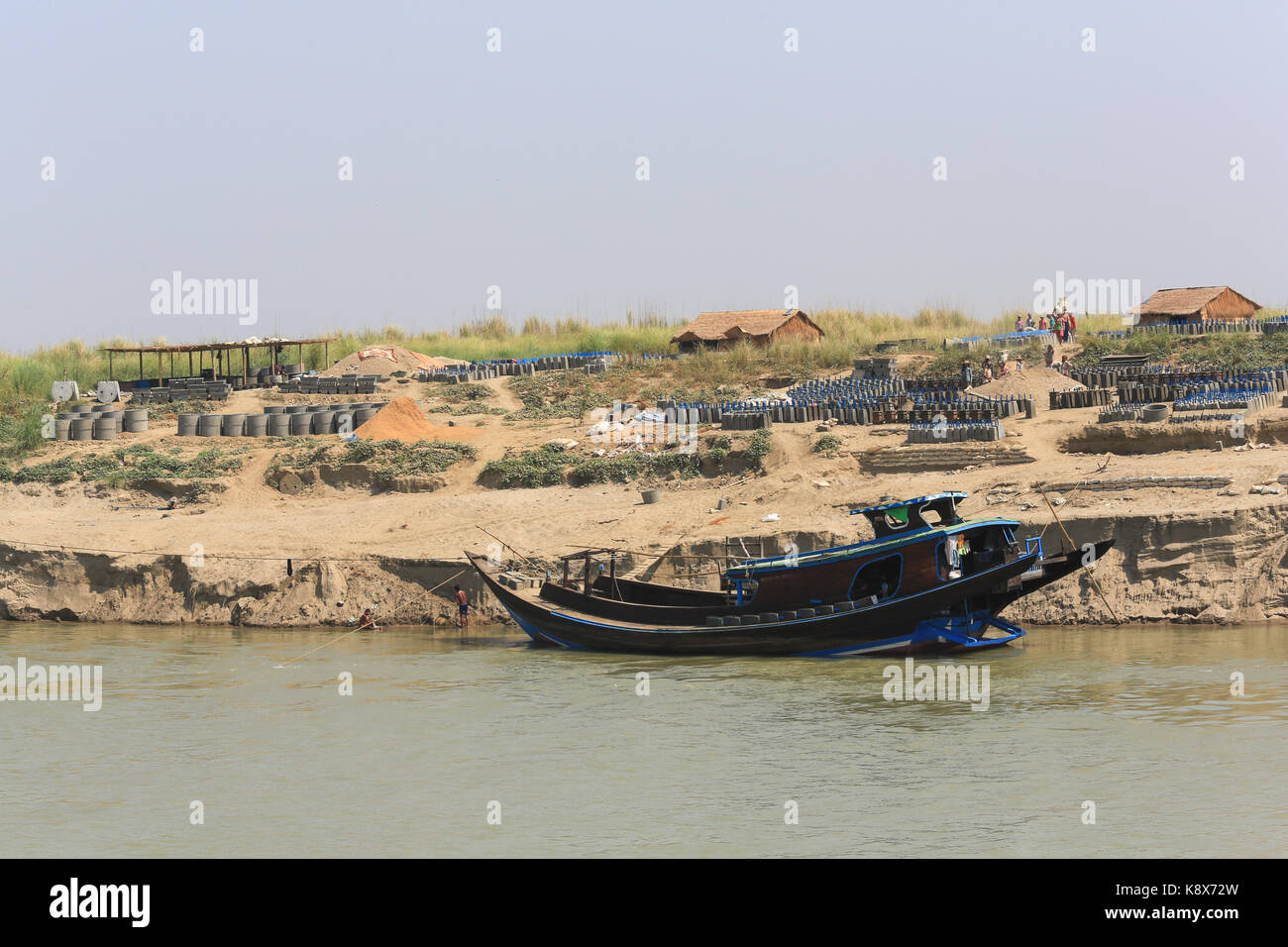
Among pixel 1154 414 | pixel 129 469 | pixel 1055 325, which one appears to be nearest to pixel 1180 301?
pixel 1055 325

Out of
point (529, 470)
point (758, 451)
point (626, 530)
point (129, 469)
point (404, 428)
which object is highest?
point (404, 428)

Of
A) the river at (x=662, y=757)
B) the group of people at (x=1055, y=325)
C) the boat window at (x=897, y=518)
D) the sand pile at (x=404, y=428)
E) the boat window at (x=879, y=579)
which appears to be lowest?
the river at (x=662, y=757)

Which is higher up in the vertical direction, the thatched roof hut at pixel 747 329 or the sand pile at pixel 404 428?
the thatched roof hut at pixel 747 329

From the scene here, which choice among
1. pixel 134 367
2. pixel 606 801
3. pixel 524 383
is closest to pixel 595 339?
pixel 524 383

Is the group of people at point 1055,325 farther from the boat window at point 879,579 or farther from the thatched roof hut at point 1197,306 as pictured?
the boat window at point 879,579

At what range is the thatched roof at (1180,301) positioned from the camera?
40906mm

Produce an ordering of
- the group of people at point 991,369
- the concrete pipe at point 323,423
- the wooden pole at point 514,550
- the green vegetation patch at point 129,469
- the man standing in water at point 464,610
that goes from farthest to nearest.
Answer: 1. the concrete pipe at point 323,423
2. the group of people at point 991,369
3. the green vegetation patch at point 129,469
4. the wooden pole at point 514,550
5. the man standing in water at point 464,610

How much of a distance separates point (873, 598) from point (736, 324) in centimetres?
2447

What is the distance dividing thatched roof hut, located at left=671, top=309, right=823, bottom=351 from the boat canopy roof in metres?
22.0

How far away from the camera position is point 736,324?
4369 centimetres

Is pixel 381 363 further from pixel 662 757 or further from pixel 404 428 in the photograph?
pixel 662 757

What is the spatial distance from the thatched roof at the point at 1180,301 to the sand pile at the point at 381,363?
69.6ft

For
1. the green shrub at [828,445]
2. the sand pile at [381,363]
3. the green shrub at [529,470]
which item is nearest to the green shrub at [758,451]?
the green shrub at [828,445]

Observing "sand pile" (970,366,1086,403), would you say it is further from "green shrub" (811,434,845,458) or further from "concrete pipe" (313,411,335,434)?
"concrete pipe" (313,411,335,434)
